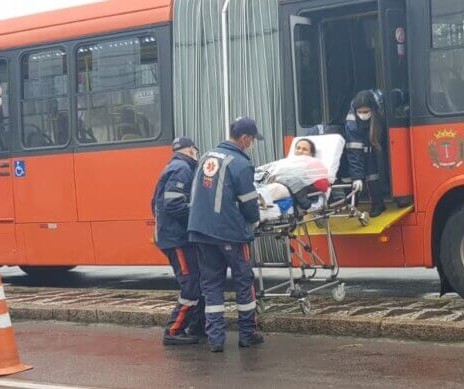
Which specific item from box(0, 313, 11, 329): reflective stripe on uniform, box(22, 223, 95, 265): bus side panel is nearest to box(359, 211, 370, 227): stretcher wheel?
box(0, 313, 11, 329): reflective stripe on uniform

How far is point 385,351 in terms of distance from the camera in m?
7.58

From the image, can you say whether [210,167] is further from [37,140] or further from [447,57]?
[37,140]

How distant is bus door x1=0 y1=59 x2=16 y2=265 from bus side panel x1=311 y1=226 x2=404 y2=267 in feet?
15.0

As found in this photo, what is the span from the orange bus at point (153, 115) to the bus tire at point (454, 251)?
1cm

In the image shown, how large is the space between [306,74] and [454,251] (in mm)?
2644

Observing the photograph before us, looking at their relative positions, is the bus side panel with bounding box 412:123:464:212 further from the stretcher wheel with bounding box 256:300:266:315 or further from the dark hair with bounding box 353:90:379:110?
the stretcher wheel with bounding box 256:300:266:315

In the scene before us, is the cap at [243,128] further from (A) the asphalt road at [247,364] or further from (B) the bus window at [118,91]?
(B) the bus window at [118,91]

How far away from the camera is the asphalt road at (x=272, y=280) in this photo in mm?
10828

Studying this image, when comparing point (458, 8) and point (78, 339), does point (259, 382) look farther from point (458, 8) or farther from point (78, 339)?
point (458, 8)

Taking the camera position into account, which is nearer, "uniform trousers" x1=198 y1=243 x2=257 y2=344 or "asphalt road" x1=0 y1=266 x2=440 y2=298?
"uniform trousers" x1=198 y1=243 x2=257 y2=344

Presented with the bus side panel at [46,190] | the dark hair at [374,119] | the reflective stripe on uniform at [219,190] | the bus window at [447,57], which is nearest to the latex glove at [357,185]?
the dark hair at [374,119]

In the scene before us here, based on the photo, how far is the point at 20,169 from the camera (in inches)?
478

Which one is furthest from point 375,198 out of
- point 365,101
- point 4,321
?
point 4,321

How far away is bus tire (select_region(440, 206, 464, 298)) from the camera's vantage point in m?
8.80
